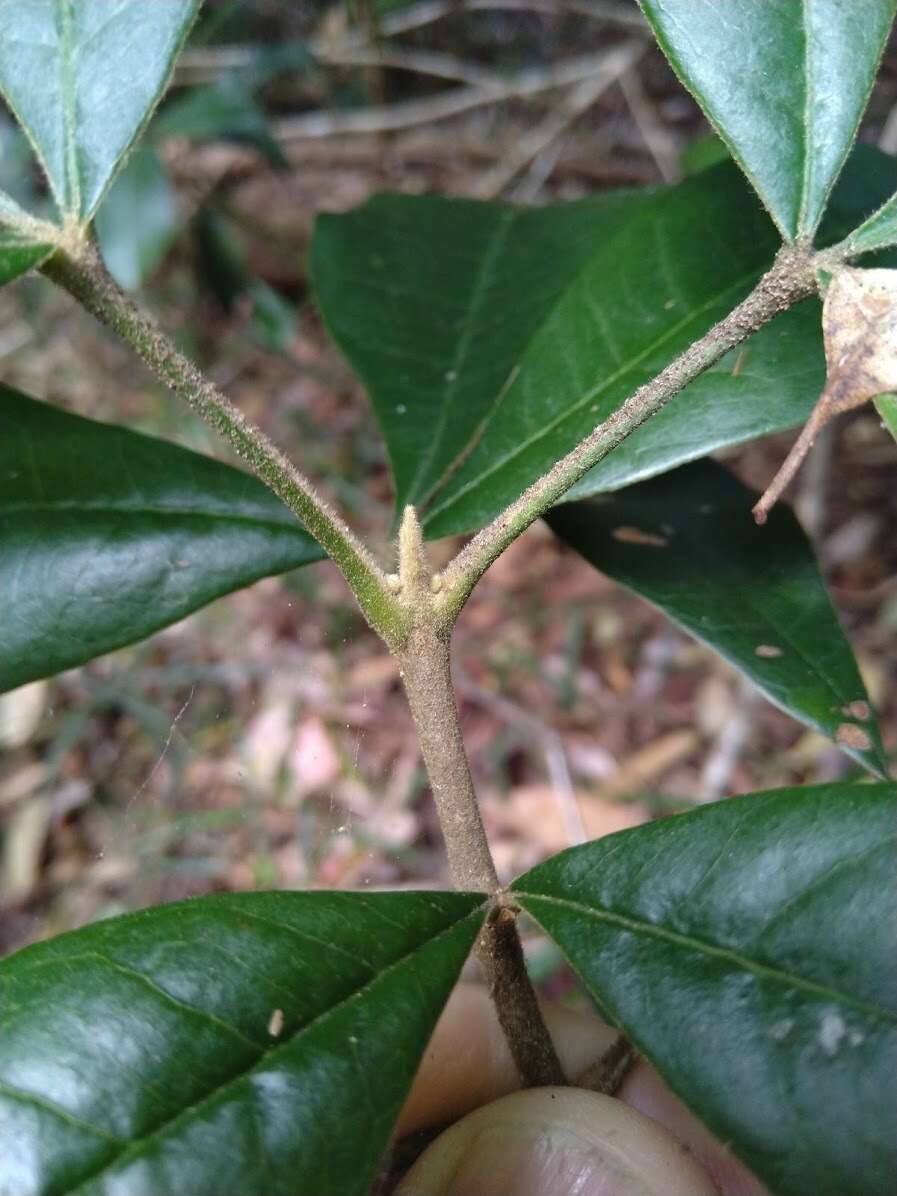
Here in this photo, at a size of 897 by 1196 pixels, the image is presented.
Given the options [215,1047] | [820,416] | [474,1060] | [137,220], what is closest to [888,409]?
[820,416]

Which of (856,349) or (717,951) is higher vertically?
(856,349)

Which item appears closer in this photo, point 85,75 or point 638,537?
point 85,75

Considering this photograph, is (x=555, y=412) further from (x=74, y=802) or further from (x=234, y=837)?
(x=74, y=802)

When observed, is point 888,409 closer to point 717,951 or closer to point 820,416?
point 820,416

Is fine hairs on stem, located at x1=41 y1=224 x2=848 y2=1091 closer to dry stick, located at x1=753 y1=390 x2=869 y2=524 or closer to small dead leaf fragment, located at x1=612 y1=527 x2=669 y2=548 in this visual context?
dry stick, located at x1=753 y1=390 x2=869 y2=524

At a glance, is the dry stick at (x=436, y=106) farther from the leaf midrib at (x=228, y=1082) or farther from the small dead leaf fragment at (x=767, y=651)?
the leaf midrib at (x=228, y=1082)

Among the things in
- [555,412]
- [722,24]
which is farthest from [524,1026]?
[722,24]

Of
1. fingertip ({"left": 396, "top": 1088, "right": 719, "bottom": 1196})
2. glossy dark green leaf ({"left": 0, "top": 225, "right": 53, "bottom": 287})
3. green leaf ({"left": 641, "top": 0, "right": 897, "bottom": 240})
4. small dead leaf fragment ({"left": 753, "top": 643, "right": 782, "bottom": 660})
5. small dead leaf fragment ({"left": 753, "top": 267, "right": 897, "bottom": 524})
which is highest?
glossy dark green leaf ({"left": 0, "top": 225, "right": 53, "bottom": 287})

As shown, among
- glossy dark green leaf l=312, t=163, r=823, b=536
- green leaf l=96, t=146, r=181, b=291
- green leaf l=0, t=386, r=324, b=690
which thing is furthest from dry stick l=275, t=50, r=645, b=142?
green leaf l=0, t=386, r=324, b=690
